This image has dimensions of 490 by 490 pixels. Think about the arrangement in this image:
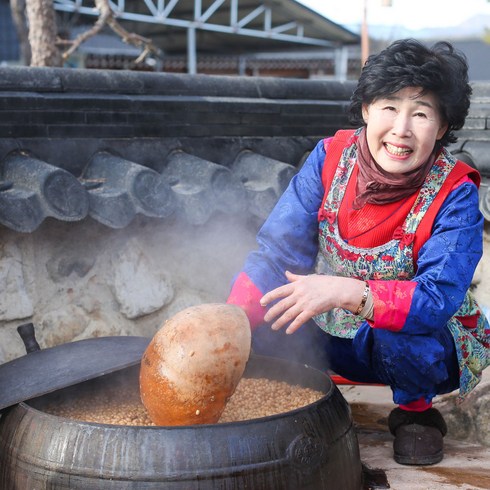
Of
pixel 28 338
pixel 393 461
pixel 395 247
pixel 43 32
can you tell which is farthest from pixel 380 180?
pixel 43 32

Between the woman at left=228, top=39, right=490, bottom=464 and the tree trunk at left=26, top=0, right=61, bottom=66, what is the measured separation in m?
4.06

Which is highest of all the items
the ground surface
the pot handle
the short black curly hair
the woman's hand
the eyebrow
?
the short black curly hair

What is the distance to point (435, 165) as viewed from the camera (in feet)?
9.71

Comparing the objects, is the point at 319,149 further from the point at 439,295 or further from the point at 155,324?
the point at 155,324

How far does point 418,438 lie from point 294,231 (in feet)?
3.17

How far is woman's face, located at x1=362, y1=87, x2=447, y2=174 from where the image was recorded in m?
2.78

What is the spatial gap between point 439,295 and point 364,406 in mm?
1387

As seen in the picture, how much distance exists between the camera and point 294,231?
3143mm

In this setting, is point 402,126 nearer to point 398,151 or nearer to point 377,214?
point 398,151

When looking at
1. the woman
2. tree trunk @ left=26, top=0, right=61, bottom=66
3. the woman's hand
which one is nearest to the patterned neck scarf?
the woman

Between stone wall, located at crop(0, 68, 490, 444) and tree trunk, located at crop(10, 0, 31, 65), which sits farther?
tree trunk, located at crop(10, 0, 31, 65)

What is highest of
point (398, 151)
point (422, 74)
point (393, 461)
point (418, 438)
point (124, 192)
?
point (422, 74)

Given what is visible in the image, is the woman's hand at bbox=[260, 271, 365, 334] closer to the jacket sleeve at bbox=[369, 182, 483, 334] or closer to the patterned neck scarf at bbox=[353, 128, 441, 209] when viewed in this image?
the jacket sleeve at bbox=[369, 182, 483, 334]

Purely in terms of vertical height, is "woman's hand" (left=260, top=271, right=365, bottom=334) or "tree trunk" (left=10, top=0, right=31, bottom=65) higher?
"tree trunk" (left=10, top=0, right=31, bottom=65)
